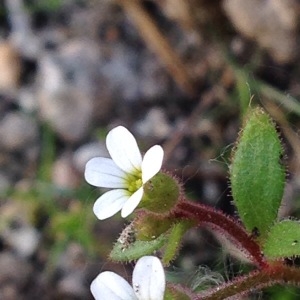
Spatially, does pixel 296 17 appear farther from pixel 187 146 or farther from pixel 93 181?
pixel 93 181

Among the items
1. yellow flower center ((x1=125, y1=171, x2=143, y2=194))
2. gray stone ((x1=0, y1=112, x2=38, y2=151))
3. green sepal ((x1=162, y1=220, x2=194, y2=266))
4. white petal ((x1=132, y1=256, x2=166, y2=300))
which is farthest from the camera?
gray stone ((x1=0, y1=112, x2=38, y2=151))

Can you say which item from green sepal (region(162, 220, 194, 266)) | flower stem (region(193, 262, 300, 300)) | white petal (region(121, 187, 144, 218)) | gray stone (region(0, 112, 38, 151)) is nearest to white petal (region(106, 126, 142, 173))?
white petal (region(121, 187, 144, 218))

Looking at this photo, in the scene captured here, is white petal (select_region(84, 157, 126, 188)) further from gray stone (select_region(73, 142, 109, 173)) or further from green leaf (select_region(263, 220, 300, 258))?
gray stone (select_region(73, 142, 109, 173))

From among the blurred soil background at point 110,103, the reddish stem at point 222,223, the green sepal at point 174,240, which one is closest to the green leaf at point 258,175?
the reddish stem at point 222,223

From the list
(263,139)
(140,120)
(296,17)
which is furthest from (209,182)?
(263,139)

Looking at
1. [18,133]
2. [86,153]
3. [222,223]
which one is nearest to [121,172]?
[222,223]

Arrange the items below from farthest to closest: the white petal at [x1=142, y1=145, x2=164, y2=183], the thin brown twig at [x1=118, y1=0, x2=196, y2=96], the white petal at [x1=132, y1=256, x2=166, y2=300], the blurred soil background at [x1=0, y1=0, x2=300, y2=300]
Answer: the thin brown twig at [x1=118, y1=0, x2=196, y2=96]
the blurred soil background at [x1=0, y1=0, x2=300, y2=300]
the white petal at [x1=142, y1=145, x2=164, y2=183]
the white petal at [x1=132, y1=256, x2=166, y2=300]
